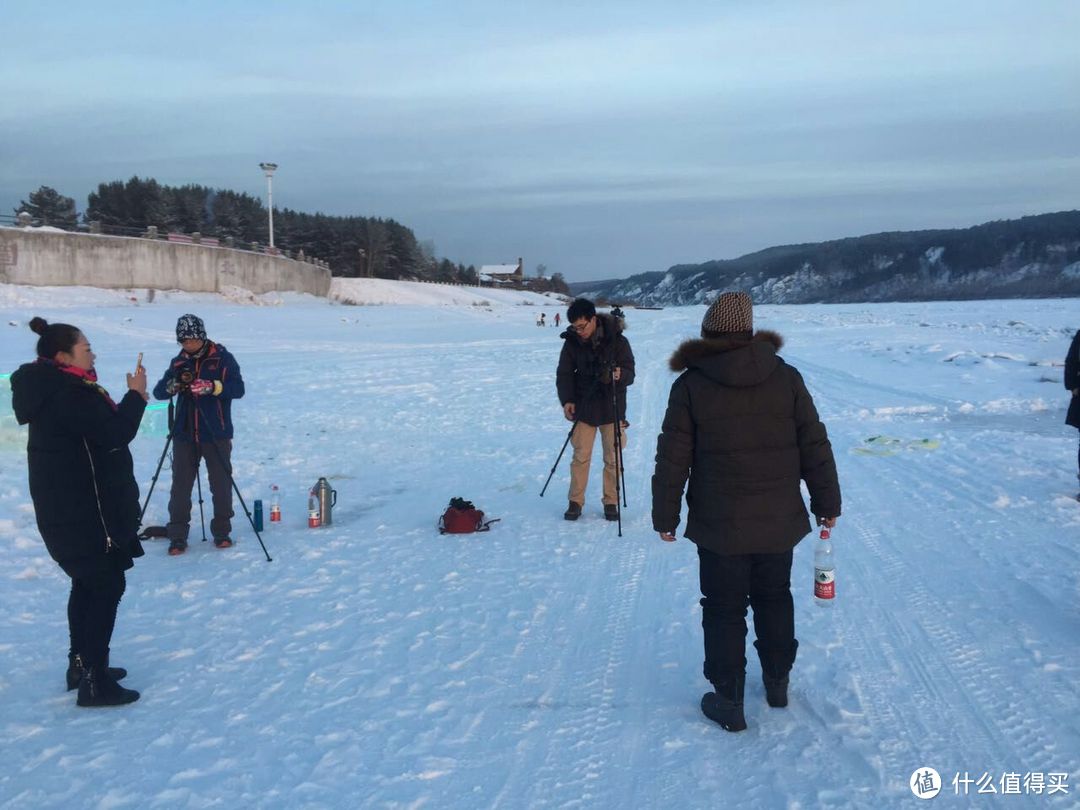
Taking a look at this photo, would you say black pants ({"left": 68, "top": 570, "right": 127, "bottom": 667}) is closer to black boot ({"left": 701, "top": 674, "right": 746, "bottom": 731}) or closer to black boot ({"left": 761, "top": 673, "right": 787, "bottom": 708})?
black boot ({"left": 701, "top": 674, "right": 746, "bottom": 731})

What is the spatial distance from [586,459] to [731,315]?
14.4 ft

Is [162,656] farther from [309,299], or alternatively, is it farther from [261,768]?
[309,299]

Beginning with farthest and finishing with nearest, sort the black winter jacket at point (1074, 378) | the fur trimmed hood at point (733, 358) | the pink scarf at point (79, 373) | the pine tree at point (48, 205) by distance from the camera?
the pine tree at point (48, 205), the black winter jacket at point (1074, 378), the pink scarf at point (79, 373), the fur trimmed hood at point (733, 358)

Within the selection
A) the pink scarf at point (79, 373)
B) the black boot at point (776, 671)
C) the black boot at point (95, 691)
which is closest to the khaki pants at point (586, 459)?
the black boot at point (776, 671)

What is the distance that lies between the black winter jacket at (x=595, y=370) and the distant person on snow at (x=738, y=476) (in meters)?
3.83

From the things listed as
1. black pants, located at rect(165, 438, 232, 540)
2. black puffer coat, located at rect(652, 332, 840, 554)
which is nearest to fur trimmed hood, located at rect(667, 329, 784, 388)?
black puffer coat, located at rect(652, 332, 840, 554)

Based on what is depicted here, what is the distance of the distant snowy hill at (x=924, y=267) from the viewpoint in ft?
362

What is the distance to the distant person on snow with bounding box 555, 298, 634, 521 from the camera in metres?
8.06

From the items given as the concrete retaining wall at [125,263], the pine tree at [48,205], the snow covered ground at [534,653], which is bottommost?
the snow covered ground at [534,653]

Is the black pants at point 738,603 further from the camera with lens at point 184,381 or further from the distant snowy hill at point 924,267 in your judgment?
the distant snowy hill at point 924,267

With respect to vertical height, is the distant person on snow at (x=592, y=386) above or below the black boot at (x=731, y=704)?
above

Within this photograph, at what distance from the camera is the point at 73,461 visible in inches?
174

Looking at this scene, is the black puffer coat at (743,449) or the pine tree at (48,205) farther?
the pine tree at (48,205)

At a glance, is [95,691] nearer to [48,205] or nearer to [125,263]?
[125,263]
